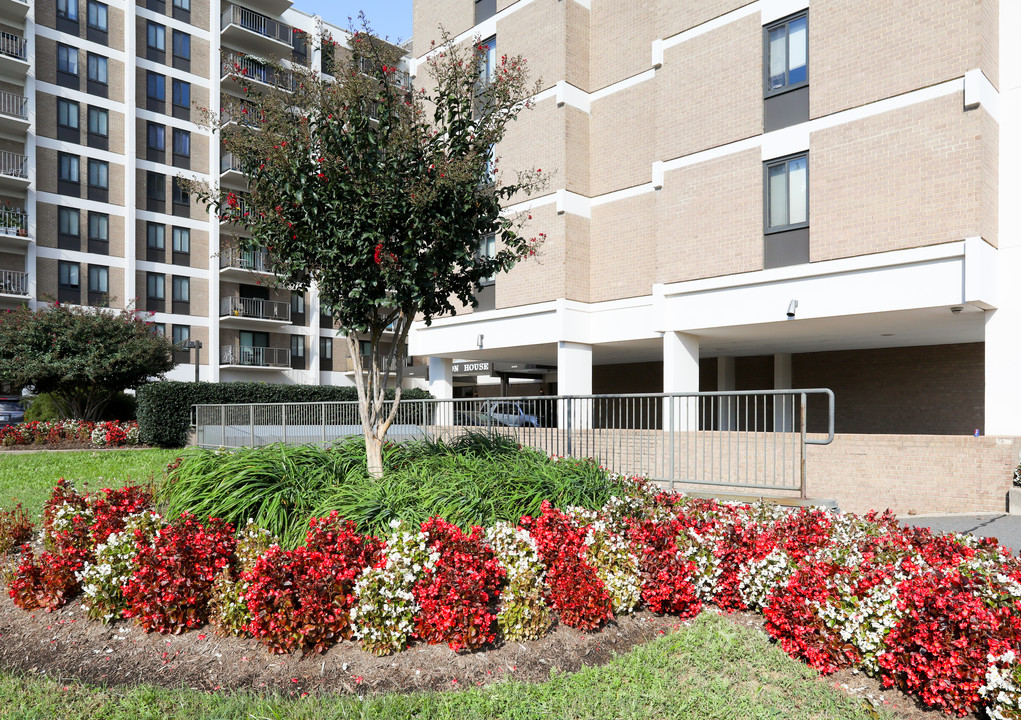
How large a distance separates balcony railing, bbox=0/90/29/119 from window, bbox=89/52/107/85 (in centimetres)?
363

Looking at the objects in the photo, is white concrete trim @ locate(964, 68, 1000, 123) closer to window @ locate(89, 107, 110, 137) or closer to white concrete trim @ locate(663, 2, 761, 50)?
white concrete trim @ locate(663, 2, 761, 50)

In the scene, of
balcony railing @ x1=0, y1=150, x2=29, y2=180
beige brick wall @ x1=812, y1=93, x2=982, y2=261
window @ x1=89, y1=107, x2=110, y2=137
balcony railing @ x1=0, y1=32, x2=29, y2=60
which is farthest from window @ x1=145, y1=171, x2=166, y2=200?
beige brick wall @ x1=812, y1=93, x2=982, y2=261

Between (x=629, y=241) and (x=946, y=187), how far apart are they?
7762mm

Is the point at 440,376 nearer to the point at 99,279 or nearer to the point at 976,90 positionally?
the point at 976,90

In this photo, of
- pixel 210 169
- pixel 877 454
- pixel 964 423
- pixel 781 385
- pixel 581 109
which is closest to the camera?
pixel 877 454

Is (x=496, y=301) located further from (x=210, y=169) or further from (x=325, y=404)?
(x=210, y=169)

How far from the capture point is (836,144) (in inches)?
576

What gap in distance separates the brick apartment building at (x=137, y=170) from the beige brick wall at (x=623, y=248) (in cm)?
1850

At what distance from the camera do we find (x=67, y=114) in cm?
3606

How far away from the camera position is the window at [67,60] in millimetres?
36000

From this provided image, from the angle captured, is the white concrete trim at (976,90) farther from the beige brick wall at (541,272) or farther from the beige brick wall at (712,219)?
the beige brick wall at (541,272)

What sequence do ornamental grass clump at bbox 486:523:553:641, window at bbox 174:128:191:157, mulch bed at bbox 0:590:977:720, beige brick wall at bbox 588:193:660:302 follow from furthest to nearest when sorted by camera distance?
window at bbox 174:128:191:157, beige brick wall at bbox 588:193:660:302, ornamental grass clump at bbox 486:523:553:641, mulch bed at bbox 0:590:977:720

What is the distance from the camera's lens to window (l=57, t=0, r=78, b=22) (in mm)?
36125

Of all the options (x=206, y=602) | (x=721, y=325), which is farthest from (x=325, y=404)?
(x=206, y=602)
